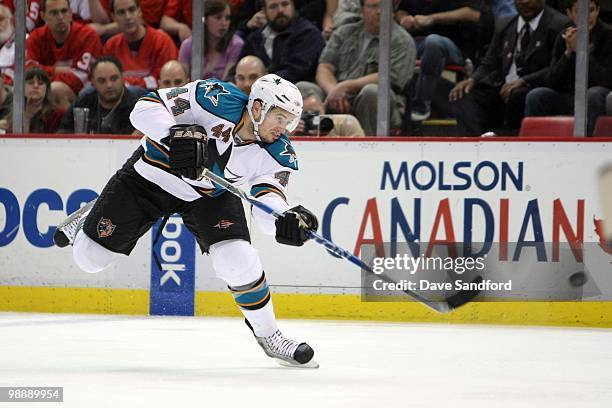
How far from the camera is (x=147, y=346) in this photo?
4.97 metres

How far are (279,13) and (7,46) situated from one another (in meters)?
1.72

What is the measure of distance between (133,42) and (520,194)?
2.57 metres

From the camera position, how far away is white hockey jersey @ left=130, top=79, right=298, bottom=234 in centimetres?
429

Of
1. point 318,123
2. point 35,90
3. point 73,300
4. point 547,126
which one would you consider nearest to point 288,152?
point 318,123

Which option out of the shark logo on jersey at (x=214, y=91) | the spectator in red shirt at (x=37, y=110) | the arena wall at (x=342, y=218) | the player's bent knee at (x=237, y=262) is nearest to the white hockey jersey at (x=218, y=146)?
the shark logo on jersey at (x=214, y=91)

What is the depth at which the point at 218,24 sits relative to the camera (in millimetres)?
7008

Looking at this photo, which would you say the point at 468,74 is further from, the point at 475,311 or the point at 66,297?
the point at 66,297

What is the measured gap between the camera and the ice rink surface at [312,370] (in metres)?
3.42

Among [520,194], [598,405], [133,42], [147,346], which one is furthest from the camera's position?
[133,42]

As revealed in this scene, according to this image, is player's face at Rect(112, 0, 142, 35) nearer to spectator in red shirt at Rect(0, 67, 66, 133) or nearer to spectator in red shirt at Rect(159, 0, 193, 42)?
spectator in red shirt at Rect(159, 0, 193, 42)

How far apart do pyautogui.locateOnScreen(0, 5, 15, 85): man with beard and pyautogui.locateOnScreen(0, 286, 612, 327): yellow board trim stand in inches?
53.2

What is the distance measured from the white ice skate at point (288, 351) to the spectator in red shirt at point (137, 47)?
3157 millimetres

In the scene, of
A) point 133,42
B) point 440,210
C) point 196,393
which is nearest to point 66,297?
point 133,42

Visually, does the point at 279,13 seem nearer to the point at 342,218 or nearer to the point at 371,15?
the point at 371,15
